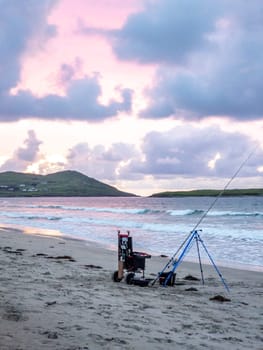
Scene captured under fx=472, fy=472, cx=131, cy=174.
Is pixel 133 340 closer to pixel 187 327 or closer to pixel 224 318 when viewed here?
pixel 187 327

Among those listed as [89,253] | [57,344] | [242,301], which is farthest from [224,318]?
[89,253]

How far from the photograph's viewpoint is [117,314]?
262 inches

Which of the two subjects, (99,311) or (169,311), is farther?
(169,311)

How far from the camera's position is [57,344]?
492cm

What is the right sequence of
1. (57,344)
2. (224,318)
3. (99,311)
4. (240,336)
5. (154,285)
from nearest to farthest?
(57,344) < (240,336) < (99,311) < (224,318) < (154,285)

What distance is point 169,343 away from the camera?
17.8 feet

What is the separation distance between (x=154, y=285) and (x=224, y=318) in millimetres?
3375

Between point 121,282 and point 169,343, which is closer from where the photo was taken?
point 169,343

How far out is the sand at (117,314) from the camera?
526 centimetres

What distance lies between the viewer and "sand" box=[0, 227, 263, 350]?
526 centimetres

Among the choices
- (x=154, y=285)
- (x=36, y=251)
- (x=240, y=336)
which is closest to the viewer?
(x=240, y=336)

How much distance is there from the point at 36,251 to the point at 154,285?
8.39 m

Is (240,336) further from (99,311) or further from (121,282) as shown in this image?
(121,282)

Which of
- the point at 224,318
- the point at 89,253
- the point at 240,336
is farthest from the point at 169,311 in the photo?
the point at 89,253
